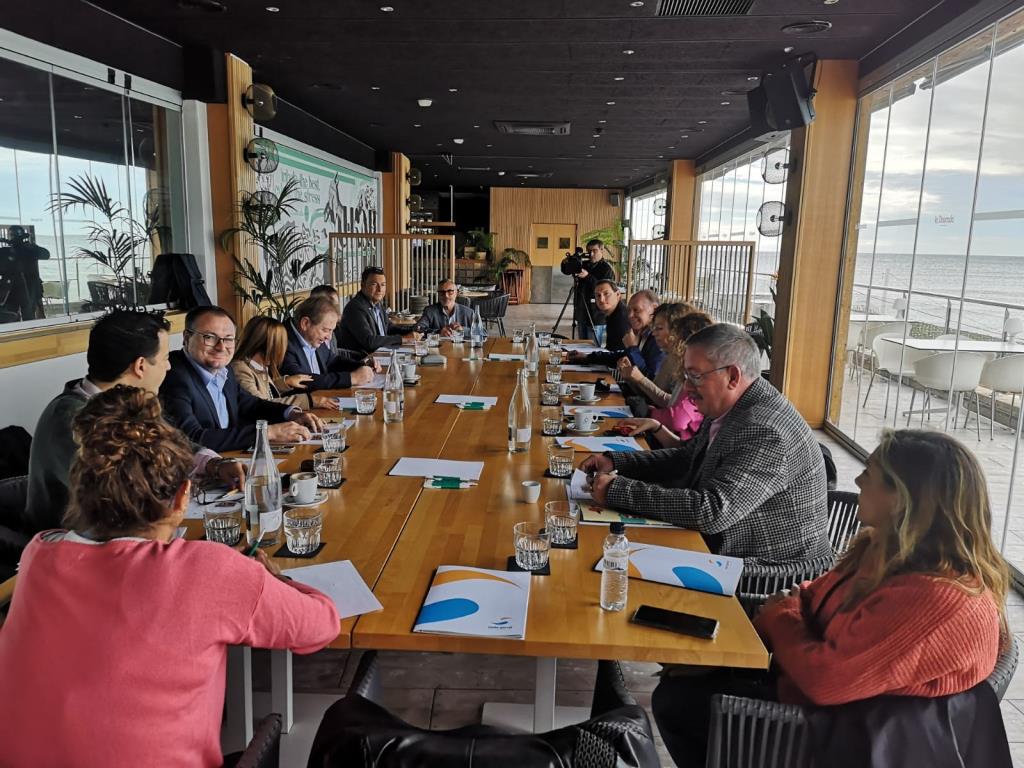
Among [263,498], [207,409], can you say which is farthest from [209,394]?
[263,498]

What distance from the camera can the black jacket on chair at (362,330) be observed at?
6.52 meters

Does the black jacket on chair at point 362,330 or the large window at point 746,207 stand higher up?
the large window at point 746,207

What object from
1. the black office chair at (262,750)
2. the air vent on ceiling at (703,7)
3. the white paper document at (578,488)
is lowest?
the black office chair at (262,750)

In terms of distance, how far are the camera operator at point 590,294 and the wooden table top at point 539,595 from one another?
5611 millimetres

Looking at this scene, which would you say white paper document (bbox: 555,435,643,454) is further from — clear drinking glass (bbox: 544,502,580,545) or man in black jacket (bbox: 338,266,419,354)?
man in black jacket (bbox: 338,266,419,354)

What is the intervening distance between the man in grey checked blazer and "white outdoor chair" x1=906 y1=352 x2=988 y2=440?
325 centimetres

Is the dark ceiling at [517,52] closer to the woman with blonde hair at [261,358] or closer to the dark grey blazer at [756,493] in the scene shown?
the woman with blonde hair at [261,358]

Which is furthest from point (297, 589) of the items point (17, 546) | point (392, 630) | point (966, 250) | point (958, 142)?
point (958, 142)

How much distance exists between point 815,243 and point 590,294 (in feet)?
9.84

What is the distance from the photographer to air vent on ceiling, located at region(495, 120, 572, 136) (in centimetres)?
1027

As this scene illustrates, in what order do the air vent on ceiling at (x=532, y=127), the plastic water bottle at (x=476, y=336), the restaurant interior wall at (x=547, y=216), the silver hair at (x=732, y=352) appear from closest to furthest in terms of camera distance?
the silver hair at (x=732, y=352), the plastic water bottle at (x=476, y=336), the air vent on ceiling at (x=532, y=127), the restaurant interior wall at (x=547, y=216)

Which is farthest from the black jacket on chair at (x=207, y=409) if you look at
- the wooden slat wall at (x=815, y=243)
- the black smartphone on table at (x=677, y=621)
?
the wooden slat wall at (x=815, y=243)

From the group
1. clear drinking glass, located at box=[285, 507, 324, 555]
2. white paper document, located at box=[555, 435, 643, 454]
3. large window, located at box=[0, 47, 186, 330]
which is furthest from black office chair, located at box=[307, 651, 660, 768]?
Result: large window, located at box=[0, 47, 186, 330]

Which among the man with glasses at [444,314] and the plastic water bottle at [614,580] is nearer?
the plastic water bottle at [614,580]
